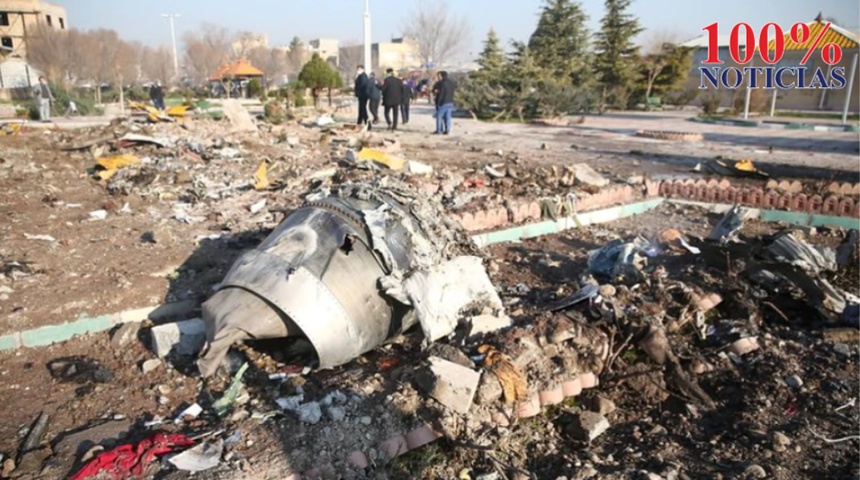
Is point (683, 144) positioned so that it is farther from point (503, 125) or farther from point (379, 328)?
point (379, 328)

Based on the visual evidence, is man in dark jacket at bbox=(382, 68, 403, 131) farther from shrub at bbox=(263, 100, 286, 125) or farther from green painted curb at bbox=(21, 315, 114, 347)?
green painted curb at bbox=(21, 315, 114, 347)

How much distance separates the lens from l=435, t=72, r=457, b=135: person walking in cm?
1365

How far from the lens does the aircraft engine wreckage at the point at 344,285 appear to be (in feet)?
11.1

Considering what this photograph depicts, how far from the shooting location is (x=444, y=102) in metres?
13.9

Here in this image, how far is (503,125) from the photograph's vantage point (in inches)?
704

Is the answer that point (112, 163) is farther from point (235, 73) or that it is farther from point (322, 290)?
point (235, 73)

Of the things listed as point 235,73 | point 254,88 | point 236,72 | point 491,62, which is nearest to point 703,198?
point 491,62

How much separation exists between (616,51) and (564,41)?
2547mm

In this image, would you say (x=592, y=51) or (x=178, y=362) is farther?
(x=592, y=51)

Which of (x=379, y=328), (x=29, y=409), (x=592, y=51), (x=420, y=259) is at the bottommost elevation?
(x=29, y=409)

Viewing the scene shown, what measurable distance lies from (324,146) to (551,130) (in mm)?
8218

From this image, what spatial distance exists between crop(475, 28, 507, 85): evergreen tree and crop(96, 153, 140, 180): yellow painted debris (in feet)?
47.0

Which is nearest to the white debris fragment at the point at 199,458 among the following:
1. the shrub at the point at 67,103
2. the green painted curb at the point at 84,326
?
the green painted curb at the point at 84,326

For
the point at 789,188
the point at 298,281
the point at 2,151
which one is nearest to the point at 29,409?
the point at 298,281
